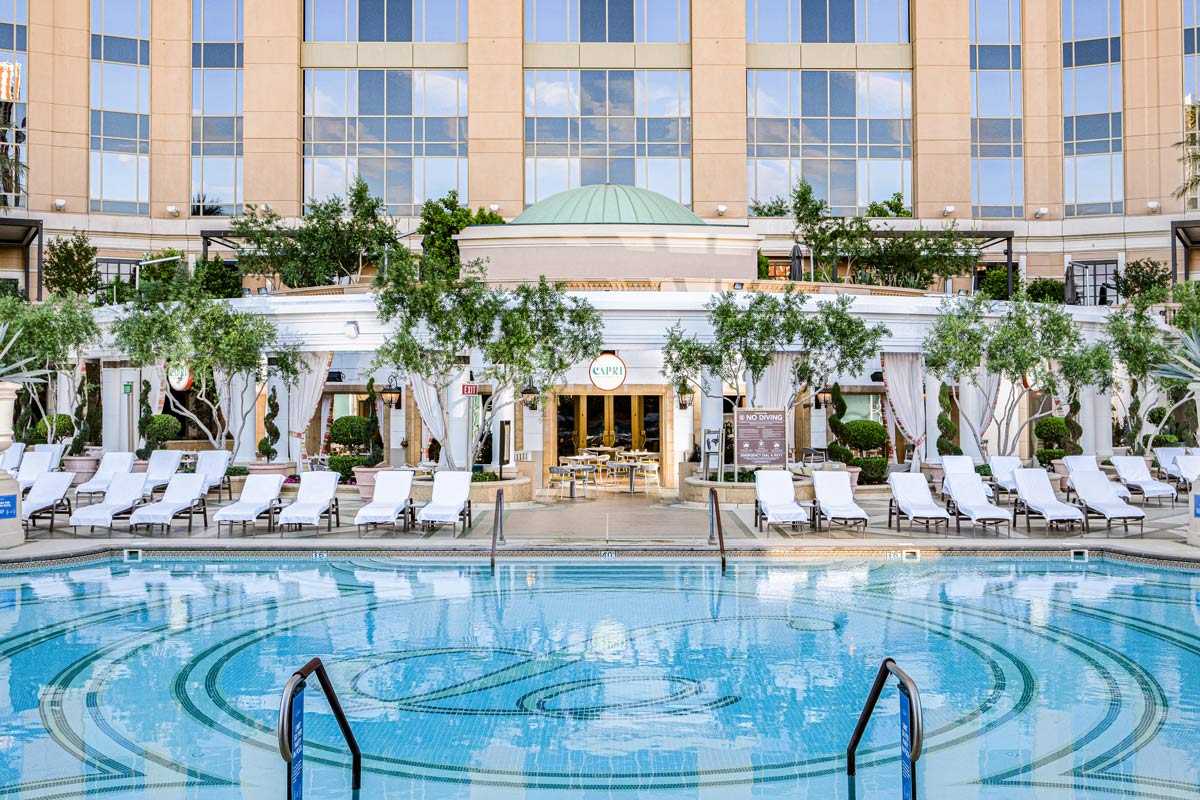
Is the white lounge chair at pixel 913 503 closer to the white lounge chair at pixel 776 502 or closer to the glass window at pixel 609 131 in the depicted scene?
the white lounge chair at pixel 776 502

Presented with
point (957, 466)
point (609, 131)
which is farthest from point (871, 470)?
point (609, 131)

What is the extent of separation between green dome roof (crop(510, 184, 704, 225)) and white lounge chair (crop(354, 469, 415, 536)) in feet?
43.5

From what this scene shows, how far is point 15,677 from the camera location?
8844 millimetres

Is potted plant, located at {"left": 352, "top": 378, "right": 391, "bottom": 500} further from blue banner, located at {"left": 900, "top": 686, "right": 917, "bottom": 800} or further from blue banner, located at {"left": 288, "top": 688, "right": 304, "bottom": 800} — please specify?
blue banner, located at {"left": 900, "top": 686, "right": 917, "bottom": 800}

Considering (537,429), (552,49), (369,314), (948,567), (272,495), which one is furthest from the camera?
(552,49)

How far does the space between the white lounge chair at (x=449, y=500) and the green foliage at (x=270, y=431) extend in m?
8.70

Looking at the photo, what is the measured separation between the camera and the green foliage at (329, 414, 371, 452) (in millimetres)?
26984

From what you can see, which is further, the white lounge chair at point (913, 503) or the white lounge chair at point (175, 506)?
the white lounge chair at point (913, 503)

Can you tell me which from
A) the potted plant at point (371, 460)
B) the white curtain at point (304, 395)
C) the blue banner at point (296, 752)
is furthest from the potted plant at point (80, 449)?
the blue banner at point (296, 752)

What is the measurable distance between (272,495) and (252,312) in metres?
7.20

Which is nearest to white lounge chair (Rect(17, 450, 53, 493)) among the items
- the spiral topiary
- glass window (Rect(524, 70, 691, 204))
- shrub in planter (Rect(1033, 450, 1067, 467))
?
the spiral topiary

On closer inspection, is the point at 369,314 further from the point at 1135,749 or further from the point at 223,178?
the point at 223,178

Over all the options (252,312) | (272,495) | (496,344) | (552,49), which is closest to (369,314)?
(252,312)

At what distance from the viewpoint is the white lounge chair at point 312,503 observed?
16281 millimetres
